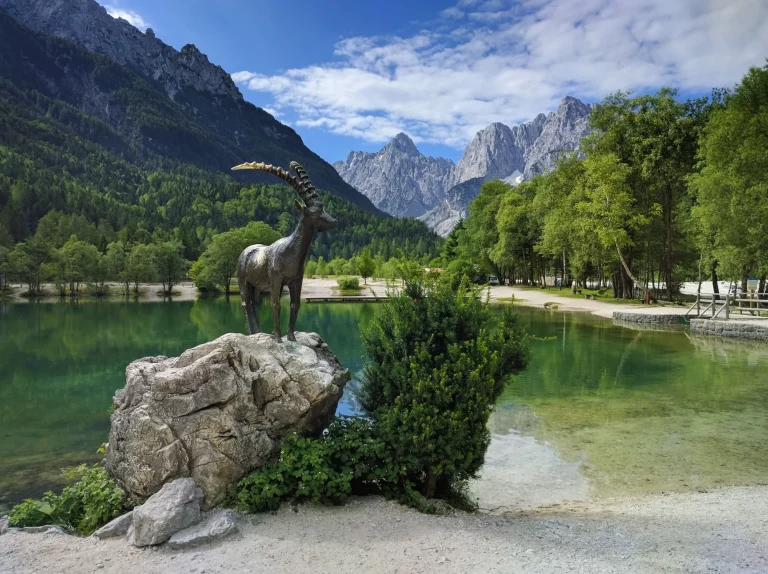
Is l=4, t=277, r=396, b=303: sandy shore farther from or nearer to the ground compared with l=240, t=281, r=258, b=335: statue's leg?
nearer to the ground

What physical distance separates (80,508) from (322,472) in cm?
363

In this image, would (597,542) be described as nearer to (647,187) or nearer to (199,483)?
Result: (199,483)

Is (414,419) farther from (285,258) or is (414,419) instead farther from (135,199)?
(135,199)

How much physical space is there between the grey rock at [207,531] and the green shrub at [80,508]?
1482mm

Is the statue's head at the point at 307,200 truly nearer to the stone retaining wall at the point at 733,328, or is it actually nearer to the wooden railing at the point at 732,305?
the stone retaining wall at the point at 733,328

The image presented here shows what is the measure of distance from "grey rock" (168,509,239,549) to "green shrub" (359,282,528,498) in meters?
2.08

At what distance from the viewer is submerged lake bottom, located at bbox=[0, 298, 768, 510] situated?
358 inches

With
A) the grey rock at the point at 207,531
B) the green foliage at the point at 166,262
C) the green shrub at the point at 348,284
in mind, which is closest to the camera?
the grey rock at the point at 207,531

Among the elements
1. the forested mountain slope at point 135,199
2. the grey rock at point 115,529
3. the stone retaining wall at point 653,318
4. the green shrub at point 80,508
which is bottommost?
the green shrub at point 80,508

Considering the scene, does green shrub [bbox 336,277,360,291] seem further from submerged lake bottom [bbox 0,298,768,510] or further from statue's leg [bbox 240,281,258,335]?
statue's leg [bbox 240,281,258,335]

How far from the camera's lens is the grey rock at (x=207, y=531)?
547 cm

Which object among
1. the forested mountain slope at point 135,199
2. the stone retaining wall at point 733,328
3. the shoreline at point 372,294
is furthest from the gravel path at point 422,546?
the forested mountain slope at point 135,199

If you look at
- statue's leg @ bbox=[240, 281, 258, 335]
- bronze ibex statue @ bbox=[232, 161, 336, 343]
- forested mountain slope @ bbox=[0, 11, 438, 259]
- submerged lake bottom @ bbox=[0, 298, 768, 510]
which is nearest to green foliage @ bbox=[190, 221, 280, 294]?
forested mountain slope @ bbox=[0, 11, 438, 259]

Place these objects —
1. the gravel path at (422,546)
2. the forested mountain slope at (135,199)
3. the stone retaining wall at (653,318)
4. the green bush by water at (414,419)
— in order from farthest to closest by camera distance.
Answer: the forested mountain slope at (135,199)
the stone retaining wall at (653,318)
the green bush by water at (414,419)
the gravel path at (422,546)
